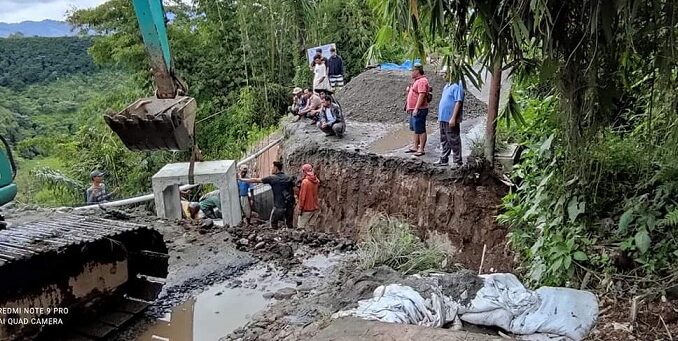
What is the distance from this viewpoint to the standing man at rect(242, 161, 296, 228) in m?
9.35

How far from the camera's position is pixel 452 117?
8.45m

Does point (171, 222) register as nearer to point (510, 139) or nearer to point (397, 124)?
point (510, 139)

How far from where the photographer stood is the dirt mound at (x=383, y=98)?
45.5 feet

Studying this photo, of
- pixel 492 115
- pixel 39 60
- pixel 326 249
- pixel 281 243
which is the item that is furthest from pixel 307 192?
pixel 39 60

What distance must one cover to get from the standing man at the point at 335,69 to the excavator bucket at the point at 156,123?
9398 millimetres

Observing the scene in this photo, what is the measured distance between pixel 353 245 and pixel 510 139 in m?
3.06

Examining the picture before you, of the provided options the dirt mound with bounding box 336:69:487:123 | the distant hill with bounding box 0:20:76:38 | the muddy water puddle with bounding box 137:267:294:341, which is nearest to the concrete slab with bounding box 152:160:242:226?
the muddy water puddle with bounding box 137:267:294:341

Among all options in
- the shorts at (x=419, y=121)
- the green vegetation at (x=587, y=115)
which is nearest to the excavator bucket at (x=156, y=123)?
the green vegetation at (x=587, y=115)

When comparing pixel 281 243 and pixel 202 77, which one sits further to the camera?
pixel 202 77

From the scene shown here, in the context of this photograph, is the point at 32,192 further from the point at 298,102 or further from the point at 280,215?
the point at 280,215

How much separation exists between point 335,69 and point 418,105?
244 inches

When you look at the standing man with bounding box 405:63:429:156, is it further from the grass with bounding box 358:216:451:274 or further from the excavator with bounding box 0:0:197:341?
the excavator with bounding box 0:0:197:341

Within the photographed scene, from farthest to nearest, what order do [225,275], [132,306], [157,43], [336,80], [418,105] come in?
[336,80] < [418,105] < [225,275] < [132,306] < [157,43]

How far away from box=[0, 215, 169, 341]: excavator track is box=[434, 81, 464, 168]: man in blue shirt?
4.37 meters
